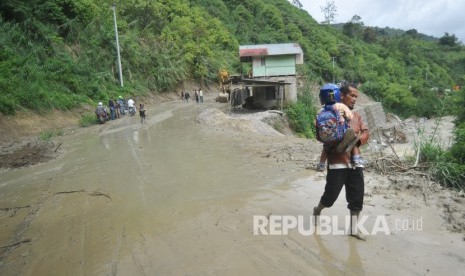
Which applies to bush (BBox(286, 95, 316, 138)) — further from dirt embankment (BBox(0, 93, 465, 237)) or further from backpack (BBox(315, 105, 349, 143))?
backpack (BBox(315, 105, 349, 143))

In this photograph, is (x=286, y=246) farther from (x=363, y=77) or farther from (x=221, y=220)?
(x=363, y=77)

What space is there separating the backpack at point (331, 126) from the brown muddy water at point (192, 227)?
1.29m

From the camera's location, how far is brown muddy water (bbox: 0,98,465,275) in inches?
155

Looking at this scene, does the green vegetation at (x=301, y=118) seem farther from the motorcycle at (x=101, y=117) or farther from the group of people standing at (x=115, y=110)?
the motorcycle at (x=101, y=117)

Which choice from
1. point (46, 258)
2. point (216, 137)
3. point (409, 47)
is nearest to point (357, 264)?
point (46, 258)

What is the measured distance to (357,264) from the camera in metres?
3.84

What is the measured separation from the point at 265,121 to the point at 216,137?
7069 mm

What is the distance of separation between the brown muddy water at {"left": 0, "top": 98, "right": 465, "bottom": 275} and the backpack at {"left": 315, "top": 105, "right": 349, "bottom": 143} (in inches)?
50.7

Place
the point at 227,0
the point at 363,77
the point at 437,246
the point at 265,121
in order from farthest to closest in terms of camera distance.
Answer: the point at 227,0
the point at 363,77
the point at 265,121
the point at 437,246

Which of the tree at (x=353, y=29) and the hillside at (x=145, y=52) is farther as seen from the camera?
the tree at (x=353, y=29)

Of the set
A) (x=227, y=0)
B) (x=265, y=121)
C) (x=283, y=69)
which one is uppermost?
(x=227, y=0)

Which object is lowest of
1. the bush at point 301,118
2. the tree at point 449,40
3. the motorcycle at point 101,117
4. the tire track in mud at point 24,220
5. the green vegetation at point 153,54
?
the bush at point 301,118

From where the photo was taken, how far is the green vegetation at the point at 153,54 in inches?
821

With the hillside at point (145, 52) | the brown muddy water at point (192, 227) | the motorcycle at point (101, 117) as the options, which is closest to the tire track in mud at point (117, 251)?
the brown muddy water at point (192, 227)
